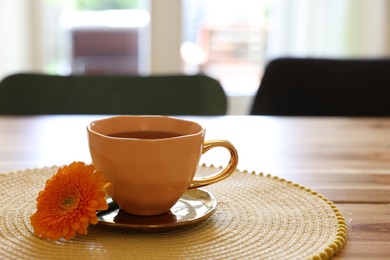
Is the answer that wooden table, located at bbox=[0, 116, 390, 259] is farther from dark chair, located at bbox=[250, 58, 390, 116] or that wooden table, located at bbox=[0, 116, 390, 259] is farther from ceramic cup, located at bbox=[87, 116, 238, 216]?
dark chair, located at bbox=[250, 58, 390, 116]

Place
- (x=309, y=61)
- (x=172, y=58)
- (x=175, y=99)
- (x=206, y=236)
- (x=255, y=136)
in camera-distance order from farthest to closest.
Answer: (x=172, y=58), (x=309, y=61), (x=175, y=99), (x=255, y=136), (x=206, y=236)

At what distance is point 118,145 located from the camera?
589 mm

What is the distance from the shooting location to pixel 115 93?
1.49 metres

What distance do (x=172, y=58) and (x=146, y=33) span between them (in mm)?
166

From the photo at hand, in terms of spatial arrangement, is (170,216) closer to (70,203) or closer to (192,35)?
(70,203)

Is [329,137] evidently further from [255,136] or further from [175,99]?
[175,99]

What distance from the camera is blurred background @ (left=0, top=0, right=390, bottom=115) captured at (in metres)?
2.71

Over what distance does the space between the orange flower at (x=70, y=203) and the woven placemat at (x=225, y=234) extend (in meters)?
0.01

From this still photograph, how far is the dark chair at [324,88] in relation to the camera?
63.0 inches

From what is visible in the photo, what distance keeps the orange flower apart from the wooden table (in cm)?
Answer: 23

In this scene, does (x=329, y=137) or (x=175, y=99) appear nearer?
(x=329, y=137)

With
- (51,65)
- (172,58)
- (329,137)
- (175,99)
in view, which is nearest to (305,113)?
(175,99)

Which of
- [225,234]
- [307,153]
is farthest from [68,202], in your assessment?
[307,153]

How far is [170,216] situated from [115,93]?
2.98 ft
